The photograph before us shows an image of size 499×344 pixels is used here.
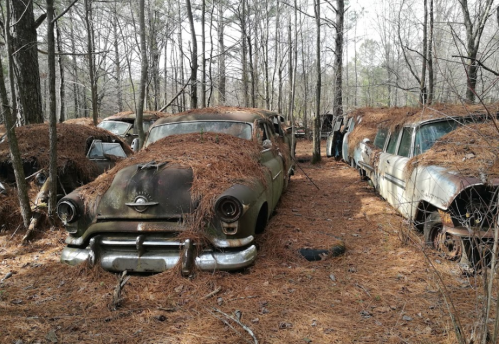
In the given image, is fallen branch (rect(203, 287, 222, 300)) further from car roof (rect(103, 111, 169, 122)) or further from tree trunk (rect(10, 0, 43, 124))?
car roof (rect(103, 111, 169, 122))

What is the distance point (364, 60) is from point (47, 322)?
51.2 m

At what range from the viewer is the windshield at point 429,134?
5.16m

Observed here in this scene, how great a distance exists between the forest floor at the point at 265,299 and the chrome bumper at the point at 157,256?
10cm

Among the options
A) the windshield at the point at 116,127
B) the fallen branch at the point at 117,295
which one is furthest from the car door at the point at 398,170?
the windshield at the point at 116,127

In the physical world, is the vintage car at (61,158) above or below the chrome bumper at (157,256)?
above

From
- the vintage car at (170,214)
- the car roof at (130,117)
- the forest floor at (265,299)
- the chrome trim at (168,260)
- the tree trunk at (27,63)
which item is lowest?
the forest floor at (265,299)

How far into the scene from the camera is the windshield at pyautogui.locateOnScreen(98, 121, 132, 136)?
12.6 meters

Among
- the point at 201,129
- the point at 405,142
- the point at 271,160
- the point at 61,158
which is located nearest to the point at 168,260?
the point at 201,129

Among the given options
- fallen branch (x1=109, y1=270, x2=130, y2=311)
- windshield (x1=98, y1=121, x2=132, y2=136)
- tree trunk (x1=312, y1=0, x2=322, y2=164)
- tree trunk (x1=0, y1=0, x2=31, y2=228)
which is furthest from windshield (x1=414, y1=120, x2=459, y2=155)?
windshield (x1=98, y1=121, x2=132, y2=136)

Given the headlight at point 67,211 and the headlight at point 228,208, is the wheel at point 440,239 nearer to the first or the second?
the headlight at point 228,208

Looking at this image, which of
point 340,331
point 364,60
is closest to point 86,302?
point 340,331

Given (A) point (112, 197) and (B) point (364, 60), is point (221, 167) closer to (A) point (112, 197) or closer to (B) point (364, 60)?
(A) point (112, 197)

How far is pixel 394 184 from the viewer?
566cm

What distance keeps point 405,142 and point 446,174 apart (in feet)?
6.62
